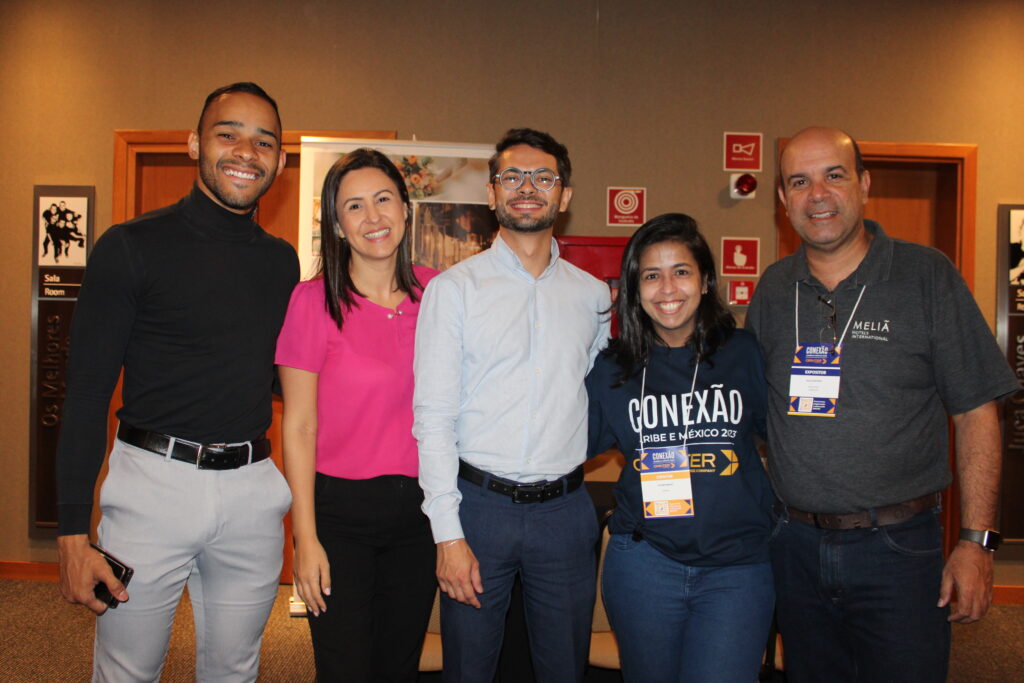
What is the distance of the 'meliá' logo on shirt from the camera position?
1674 millimetres

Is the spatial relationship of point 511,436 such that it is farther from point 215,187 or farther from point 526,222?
point 215,187

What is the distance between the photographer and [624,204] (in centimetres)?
387

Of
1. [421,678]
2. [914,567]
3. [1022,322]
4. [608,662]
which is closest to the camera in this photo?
[914,567]

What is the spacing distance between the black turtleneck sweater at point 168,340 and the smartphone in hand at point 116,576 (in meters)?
0.10

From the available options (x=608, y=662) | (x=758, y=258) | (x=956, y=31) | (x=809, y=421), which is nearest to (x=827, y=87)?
(x=956, y=31)

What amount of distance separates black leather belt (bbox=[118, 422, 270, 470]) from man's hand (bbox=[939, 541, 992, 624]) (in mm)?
1761

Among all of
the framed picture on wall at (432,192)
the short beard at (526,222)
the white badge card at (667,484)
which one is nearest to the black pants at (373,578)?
the white badge card at (667,484)

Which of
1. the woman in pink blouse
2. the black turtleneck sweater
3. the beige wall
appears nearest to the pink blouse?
the woman in pink blouse

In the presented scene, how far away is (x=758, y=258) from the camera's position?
3.89 metres

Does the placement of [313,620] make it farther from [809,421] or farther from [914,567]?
[914,567]

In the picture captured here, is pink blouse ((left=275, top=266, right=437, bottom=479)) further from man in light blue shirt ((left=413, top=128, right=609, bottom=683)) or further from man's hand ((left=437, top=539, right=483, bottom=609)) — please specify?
man's hand ((left=437, top=539, right=483, bottom=609))

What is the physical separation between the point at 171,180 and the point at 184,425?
9.87 feet

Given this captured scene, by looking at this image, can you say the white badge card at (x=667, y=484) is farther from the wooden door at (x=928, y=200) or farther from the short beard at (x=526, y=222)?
the wooden door at (x=928, y=200)

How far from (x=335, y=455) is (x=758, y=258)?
9.99 feet
